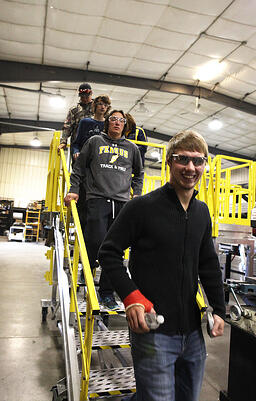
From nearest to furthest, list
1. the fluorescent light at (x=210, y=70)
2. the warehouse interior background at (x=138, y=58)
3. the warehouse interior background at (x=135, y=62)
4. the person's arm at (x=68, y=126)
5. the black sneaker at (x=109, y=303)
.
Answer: the black sneaker at (x=109, y=303) → the person's arm at (x=68, y=126) → the warehouse interior background at (x=135, y=62) → the warehouse interior background at (x=138, y=58) → the fluorescent light at (x=210, y=70)

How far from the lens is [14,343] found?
12.7 ft

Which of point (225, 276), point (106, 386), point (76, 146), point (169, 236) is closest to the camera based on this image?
point (169, 236)

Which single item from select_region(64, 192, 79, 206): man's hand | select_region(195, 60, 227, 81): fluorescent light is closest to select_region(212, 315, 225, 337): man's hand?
select_region(64, 192, 79, 206): man's hand

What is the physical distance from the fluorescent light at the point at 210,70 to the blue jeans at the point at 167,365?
8.48 metres

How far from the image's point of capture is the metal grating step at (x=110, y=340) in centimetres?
247

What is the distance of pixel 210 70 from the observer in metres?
8.85

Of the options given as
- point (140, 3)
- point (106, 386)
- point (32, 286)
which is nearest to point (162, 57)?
point (140, 3)

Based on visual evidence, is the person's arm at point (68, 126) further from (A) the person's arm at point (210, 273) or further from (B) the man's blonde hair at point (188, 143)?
(A) the person's arm at point (210, 273)

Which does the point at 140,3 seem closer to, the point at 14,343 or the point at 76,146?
the point at 76,146

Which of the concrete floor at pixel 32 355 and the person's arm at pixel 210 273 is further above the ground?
the person's arm at pixel 210 273

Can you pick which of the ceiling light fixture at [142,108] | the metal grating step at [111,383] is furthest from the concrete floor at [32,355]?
the ceiling light fixture at [142,108]

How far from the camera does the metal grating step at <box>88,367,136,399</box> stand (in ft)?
6.81

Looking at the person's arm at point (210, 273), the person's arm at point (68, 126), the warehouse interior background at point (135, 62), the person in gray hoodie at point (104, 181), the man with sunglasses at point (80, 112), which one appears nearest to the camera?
the person's arm at point (210, 273)

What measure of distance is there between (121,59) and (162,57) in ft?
3.81
